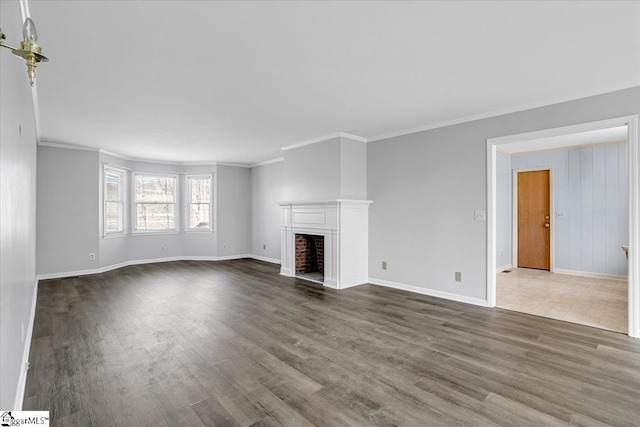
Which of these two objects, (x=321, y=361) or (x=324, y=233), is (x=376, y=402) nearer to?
(x=321, y=361)

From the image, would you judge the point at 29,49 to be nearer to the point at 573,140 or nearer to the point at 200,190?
the point at 573,140

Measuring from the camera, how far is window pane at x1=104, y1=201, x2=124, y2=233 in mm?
6867

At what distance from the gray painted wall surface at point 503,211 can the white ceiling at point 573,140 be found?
0.40 meters

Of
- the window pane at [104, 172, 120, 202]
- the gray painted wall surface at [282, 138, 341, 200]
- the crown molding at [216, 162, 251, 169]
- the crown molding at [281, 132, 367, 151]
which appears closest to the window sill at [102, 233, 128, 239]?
the window pane at [104, 172, 120, 202]

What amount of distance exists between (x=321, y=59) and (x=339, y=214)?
2851 millimetres

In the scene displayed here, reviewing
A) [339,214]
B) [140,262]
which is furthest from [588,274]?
[140,262]

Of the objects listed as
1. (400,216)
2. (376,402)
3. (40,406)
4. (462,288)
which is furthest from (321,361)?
(400,216)

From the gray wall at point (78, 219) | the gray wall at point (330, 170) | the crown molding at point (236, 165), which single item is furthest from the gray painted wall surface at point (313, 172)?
the gray wall at point (78, 219)

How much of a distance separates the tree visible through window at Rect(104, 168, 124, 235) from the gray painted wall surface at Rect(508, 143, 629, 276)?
30.7 feet

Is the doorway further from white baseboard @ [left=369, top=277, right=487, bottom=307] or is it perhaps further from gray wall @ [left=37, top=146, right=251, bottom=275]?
gray wall @ [left=37, top=146, right=251, bottom=275]

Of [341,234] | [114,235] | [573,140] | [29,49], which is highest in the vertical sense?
[573,140]

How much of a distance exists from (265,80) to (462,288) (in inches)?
147

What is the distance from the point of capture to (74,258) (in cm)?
628

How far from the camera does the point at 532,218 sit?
691 cm
